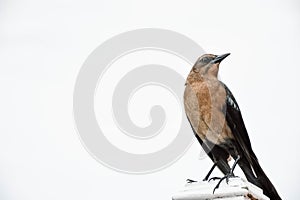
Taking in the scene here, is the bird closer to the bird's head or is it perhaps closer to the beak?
the bird's head

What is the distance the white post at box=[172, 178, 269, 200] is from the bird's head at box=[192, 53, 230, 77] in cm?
131

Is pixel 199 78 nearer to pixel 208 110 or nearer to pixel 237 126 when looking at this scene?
pixel 208 110

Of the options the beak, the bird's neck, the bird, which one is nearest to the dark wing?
the bird

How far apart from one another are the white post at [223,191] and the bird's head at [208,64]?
51.6 inches

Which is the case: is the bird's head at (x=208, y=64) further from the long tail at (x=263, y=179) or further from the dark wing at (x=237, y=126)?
the long tail at (x=263, y=179)

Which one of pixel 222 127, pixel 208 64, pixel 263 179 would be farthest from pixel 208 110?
pixel 263 179

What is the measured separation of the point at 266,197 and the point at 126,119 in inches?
95.4

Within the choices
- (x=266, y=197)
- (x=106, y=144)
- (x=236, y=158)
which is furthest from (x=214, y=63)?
(x=106, y=144)

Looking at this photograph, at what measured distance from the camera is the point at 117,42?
269 inches

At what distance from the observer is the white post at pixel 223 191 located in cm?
385

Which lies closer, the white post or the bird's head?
the white post

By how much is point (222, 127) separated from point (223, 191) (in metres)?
0.92

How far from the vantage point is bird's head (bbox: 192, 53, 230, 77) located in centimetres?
490

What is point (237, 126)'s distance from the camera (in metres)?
4.67
